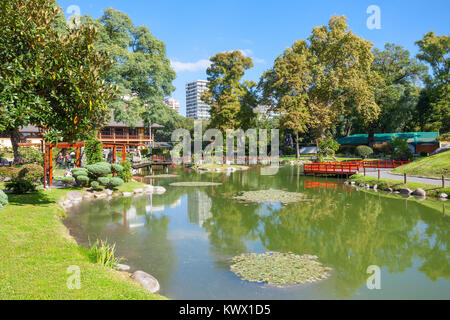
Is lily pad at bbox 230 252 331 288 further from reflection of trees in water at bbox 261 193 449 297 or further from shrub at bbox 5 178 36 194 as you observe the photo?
shrub at bbox 5 178 36 194

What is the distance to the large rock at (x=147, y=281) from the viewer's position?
706 centimetres

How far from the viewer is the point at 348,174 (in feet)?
95.5

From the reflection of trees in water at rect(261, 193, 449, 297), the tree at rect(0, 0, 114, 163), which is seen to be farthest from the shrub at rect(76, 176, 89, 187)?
the reflection of trees in water at rect(261, 193, 449, 297)

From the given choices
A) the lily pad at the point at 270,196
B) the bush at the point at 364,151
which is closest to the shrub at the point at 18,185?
the lily pad at the point at 270,196

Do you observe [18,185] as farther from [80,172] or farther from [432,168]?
[432,168]

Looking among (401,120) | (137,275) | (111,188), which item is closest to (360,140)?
(401,120)

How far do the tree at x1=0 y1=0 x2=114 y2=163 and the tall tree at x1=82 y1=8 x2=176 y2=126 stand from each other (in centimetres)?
1815

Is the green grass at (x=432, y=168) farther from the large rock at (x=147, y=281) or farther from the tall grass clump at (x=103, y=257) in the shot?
the tall grass clump at (x=103, y=257)

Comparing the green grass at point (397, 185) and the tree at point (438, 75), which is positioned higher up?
the tree at point (438, 75)

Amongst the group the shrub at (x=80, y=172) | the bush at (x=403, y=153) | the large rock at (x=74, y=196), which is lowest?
the large rock at (x=74, y=196)

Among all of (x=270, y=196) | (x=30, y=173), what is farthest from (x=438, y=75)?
(x=30, y=173)

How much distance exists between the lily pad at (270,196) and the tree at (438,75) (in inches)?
1257

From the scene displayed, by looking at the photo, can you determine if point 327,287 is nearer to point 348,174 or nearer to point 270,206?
point 270,206
